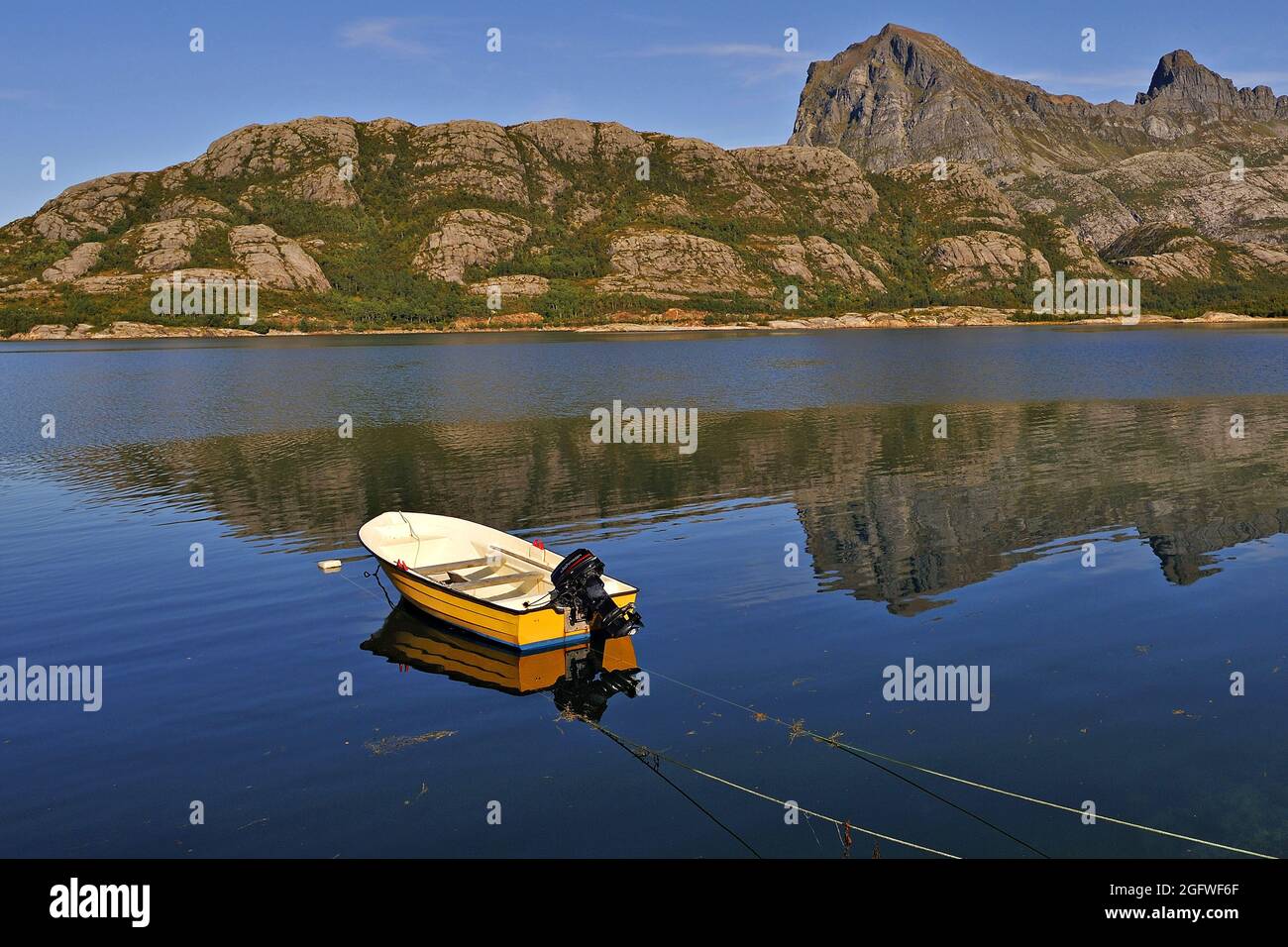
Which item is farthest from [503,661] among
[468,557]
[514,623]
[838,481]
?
[838,481]

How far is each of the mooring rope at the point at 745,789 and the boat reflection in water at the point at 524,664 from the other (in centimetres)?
122

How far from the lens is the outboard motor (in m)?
25.3

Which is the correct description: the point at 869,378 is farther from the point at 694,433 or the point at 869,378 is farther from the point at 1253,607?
the point at 1253,607

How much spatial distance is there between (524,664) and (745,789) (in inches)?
370

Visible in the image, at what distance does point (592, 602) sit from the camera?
25.4 metres

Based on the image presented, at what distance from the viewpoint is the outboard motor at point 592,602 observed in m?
25.3

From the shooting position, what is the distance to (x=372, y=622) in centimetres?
2927

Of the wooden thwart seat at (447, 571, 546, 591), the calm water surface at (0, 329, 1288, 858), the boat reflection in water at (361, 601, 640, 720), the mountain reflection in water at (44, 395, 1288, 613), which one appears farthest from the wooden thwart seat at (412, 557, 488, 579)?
the mountain reflection in water at (44, 395, 1288, 613)

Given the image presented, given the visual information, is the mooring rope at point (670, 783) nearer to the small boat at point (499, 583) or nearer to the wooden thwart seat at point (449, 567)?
the small boat at point (499, 583)

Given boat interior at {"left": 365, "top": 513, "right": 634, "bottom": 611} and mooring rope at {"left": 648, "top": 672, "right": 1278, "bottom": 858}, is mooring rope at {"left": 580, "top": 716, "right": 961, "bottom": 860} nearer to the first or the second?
mooring rope at {"left": 648, "top": 672, "right": 1278, "bottom": 858}

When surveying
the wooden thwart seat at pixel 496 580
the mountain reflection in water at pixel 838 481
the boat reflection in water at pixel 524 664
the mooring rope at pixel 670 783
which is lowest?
the mooring rope at pixel 670 783

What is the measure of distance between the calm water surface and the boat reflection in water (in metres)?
0.24

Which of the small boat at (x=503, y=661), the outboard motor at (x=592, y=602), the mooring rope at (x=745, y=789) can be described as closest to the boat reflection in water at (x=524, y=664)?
the small boat at (x=503, y=661)

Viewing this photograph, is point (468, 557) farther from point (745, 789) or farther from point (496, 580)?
point (745, 789)
